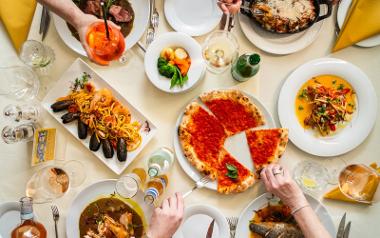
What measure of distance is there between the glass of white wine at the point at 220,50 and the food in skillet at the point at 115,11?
17.9 inches

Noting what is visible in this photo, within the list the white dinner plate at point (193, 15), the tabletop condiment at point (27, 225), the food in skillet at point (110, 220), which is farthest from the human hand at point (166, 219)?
the white dinner plate at point (193, 15)

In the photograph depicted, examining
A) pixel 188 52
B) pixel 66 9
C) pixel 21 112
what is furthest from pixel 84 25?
pixel 21 112

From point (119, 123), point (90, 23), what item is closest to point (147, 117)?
point (119, 123)

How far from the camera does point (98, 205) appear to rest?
2.27m

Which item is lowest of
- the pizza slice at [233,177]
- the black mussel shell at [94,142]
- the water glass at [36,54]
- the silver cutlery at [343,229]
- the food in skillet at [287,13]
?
the silver cutlery at [343,229]

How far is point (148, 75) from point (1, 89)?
2.85 feet

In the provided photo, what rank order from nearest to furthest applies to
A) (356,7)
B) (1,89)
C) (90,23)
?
1. (90,23)
2. (356,7)
3. (1,89)

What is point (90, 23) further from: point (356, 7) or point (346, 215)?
point (346, 215)

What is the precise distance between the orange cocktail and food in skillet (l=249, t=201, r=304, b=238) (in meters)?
1.18

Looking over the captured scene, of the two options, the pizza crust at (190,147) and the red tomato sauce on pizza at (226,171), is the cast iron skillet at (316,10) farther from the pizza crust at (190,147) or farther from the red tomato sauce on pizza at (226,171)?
the red tomato sauce on pizza at (226,171)

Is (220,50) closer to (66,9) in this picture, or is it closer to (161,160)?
(161,160)

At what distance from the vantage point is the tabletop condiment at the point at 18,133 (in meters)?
2.23

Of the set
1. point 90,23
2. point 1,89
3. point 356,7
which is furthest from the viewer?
point 1,89

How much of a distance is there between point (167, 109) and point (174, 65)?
10.8 inches
